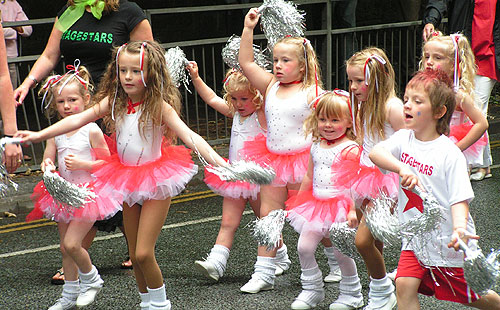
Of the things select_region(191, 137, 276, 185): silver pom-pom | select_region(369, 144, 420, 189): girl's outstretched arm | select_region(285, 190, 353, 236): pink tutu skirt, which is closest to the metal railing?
select_region(285, 190, 353, 236): pink tutu skirt

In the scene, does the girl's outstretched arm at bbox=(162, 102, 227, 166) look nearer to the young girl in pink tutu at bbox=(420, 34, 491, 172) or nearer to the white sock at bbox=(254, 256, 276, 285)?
the white sock at bbox=(254, 256, 276, 285)

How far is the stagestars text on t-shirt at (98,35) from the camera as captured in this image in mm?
Result: 5520

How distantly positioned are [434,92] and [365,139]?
0.92 m

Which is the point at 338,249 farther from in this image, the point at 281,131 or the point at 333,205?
the point at 281,131

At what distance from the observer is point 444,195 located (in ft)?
12.4

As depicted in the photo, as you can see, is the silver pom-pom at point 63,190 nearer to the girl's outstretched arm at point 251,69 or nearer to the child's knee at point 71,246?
the child's knee at point 71,246

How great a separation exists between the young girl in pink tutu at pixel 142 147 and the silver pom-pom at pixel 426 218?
142 centimetres

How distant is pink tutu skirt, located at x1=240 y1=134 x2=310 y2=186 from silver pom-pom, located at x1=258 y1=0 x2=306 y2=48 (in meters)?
0.85

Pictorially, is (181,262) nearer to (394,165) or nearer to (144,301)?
(144,301)

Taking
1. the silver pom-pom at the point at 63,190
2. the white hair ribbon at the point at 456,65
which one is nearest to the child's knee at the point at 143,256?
the silver pom-pom at the point at 63,190

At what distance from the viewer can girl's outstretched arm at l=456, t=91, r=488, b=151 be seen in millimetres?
4977

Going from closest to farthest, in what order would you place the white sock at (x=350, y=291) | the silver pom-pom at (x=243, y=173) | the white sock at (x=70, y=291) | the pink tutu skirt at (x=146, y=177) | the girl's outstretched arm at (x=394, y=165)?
the girl's outstretched arm at (x=394, y=165), the silver pom-pom at (x=243, y=173), the pink tutu skirt at (x=146, y=177), the white sock at (x=350, y=291), the white sock at (x=70, y=291)

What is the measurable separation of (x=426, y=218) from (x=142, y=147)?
6.02 ft

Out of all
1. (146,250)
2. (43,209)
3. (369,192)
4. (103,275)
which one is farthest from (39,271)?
(369,192)
